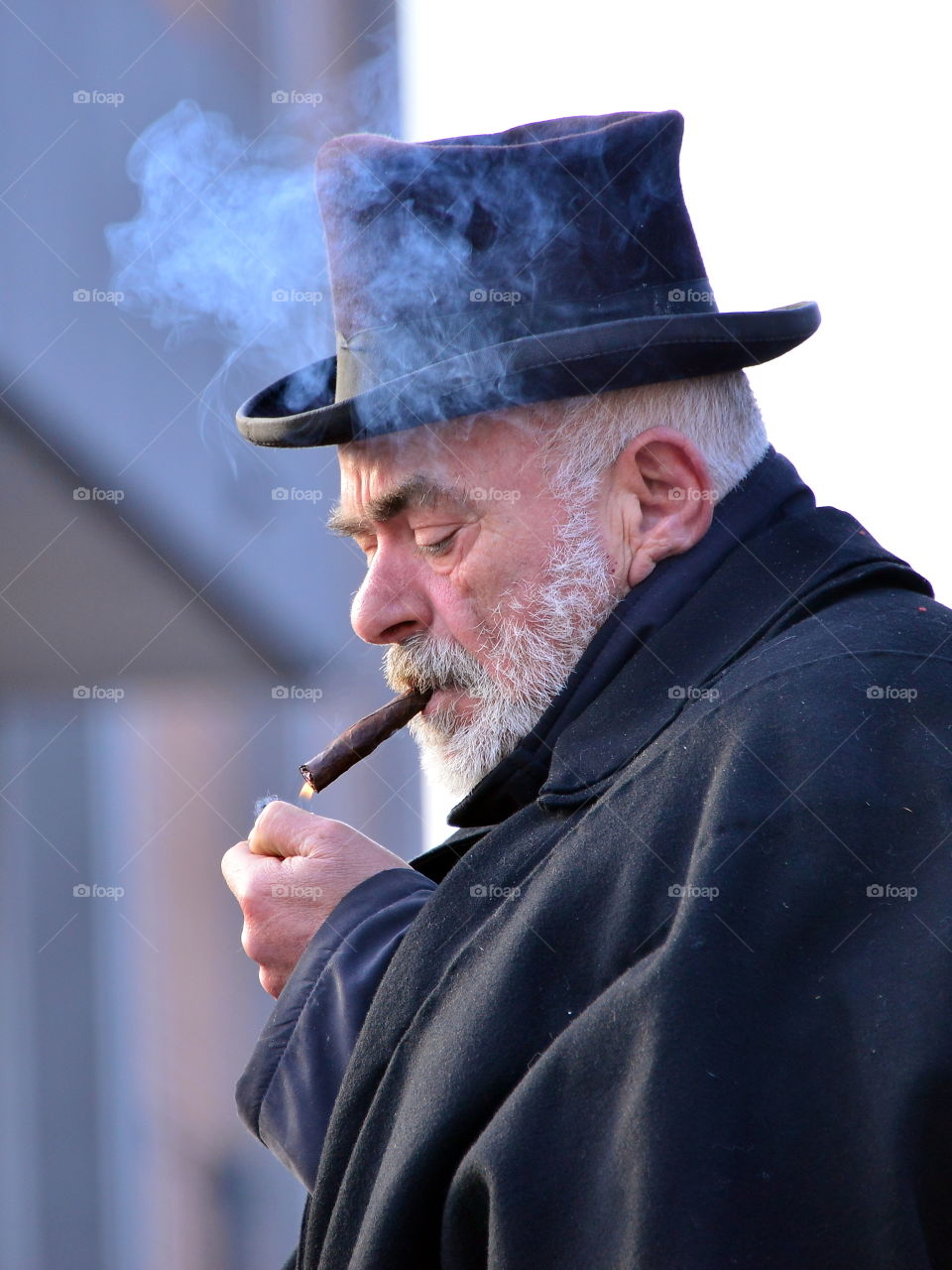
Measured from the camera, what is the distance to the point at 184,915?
5.00m

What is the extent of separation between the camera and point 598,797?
1909 millimetres

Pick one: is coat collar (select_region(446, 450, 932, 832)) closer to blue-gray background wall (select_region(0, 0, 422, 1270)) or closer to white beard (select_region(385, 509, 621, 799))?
white beard (select_region(385, 509, 621, 799))

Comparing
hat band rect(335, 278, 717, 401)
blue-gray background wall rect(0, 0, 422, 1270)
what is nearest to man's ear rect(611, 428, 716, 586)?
hat band rect(335, 278, 717, 401)

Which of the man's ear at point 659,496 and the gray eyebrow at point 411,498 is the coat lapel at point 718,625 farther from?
the gray eyebrow at point 411,498

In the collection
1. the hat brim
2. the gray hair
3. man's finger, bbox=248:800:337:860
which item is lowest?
man's finger, bbox=248:800:337:860

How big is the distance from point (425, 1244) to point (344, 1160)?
22 cm

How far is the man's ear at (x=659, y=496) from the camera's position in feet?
7.18

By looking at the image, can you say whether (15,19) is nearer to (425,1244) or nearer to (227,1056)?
(227,1056)

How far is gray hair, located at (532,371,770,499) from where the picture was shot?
2246 mm

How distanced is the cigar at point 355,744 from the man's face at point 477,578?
11 cm

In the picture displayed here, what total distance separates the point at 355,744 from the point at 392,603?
370 millimetres

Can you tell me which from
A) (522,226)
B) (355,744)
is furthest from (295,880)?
(522,226)

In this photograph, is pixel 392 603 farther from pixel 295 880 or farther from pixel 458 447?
pixel 295 880

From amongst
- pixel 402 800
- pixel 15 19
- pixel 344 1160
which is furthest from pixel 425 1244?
pixel 15 19
